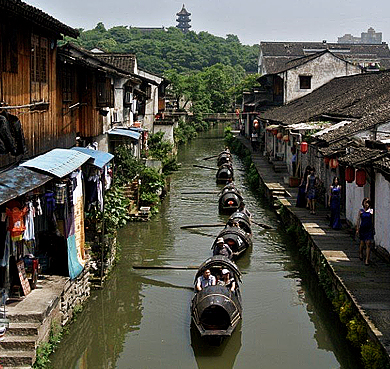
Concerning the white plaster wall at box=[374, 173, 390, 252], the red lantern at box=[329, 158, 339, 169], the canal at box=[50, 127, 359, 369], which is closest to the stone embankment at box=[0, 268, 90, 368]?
the canal at box=[50, 127, 359, 369]

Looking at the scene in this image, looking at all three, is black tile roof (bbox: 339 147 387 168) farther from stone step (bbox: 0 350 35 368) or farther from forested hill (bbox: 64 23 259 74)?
forested hill (bbox: 64 23 259 74)

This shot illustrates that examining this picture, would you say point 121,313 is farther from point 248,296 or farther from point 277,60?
point 277,60

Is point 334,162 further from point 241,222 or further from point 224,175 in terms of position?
point 224,175

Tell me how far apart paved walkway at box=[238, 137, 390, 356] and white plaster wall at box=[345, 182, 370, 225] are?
24.9 inches

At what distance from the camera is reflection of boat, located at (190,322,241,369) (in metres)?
12.9

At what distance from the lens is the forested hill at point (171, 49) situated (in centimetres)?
12513

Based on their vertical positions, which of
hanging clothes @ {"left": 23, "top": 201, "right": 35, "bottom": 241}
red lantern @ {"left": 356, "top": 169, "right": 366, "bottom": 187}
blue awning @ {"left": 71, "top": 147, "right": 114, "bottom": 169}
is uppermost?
blue awning @ {"left": 71, "top": 147, "right": 114, "bottom": 169}

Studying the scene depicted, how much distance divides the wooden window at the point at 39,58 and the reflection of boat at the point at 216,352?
678 cm

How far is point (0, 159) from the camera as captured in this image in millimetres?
11602

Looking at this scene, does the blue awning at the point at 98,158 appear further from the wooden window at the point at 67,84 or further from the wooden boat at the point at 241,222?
the wooden boat at the point at 241,222

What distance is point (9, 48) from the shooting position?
39.8ft

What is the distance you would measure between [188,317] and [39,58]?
23.1 ft

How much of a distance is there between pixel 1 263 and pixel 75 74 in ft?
27.1

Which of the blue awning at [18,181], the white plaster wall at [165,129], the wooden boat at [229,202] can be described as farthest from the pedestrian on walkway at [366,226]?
the white plaster wall at [165,129]
